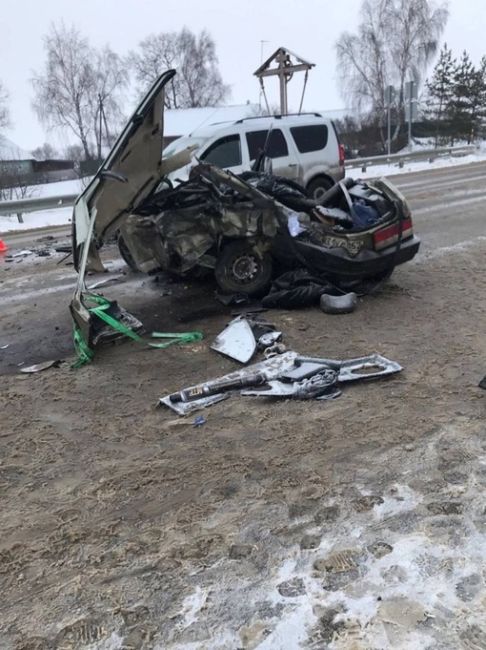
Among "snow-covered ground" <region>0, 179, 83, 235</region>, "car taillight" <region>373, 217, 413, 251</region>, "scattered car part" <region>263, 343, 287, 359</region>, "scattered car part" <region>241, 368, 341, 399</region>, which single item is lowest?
"scattered car part" <region>241, 368, 341, 399</region>

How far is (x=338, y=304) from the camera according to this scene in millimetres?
5879

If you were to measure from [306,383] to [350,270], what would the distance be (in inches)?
97.6

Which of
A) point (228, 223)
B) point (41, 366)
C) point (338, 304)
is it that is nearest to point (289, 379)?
point (338, 304)

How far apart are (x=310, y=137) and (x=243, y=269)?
6.72m

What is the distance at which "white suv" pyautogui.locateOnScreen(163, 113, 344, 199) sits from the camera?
10.6m

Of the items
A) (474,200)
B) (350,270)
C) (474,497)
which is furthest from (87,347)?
(474,200)

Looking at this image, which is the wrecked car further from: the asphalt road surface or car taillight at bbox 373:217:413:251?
the asphalt road surface

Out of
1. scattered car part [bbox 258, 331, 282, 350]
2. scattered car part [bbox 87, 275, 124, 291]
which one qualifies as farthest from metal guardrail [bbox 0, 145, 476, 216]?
scattered car part [bbox 258, 331, 282, 350]

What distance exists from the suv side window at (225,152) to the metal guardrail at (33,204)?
17.8 ft

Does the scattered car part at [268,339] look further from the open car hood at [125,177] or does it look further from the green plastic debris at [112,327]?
the open car hood at [125,177]

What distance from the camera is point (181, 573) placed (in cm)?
246

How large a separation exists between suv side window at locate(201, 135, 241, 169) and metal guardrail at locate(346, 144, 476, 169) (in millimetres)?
12356

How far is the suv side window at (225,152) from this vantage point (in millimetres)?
10555

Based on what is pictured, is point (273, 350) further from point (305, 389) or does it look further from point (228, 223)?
point (228, 223)
